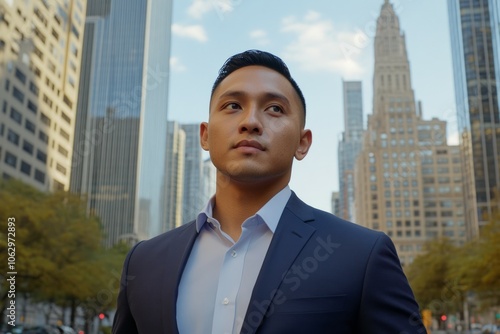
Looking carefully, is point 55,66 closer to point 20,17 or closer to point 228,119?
point 20,17

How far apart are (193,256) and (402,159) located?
130 m

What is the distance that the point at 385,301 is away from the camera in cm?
200

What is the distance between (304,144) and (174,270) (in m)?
0.79

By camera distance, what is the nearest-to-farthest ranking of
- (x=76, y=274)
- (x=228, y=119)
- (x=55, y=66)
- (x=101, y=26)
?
(x=228, y=119) < (x=76, y=274) < (x=55, y=66) < (x=101, y=26)

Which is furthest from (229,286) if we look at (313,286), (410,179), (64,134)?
(410,179)

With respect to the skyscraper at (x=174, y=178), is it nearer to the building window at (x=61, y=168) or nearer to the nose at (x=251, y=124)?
the building window at (x=61, y=168)

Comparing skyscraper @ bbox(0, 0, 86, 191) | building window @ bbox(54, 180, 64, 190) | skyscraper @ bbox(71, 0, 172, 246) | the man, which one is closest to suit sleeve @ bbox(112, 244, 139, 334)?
the man

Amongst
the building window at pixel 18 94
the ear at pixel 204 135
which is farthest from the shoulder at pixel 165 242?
the building window at pixel 18 94

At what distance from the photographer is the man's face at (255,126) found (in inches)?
86.6

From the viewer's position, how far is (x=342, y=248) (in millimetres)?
2156

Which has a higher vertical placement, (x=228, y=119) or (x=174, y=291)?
(x=228, y=119)

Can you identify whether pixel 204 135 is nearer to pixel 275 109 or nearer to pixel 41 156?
pixel 275 109

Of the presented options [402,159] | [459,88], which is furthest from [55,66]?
[402,159]

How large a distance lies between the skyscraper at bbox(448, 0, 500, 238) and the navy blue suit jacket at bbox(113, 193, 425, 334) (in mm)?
84507
